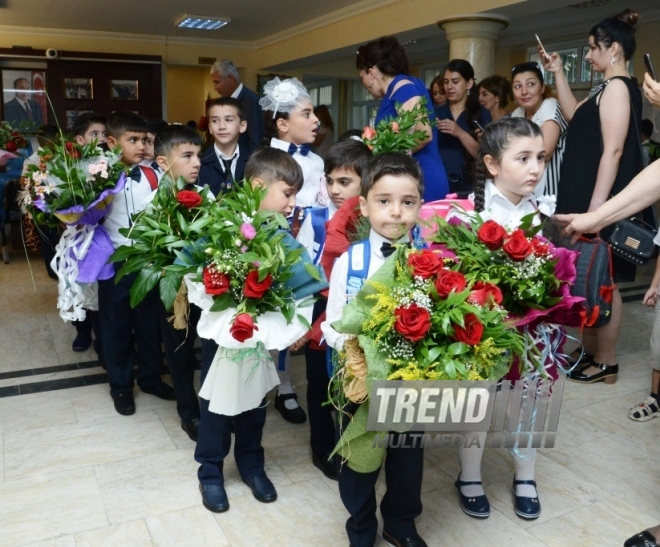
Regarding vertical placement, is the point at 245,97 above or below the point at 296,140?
above

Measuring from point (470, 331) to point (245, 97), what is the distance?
324 centimetres

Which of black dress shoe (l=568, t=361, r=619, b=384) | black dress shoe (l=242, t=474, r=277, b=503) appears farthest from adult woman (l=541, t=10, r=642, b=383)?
black dress shoe (l=242, t=474, r=277, b=503)

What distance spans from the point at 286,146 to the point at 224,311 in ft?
4.04

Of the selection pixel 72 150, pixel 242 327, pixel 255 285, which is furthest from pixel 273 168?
pixel 72 150

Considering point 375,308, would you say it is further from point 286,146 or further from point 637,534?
point 286,146

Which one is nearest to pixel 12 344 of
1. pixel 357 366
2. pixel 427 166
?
pixel 427 166

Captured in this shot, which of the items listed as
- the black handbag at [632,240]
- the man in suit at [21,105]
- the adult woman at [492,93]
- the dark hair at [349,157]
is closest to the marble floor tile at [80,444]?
the dark hair at [349,157]

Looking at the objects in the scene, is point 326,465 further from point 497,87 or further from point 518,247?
point 497,87

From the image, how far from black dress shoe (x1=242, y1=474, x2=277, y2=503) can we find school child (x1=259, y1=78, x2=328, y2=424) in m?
0.65

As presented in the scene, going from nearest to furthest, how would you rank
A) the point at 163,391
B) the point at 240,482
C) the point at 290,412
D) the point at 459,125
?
the point at 240,482
the point at 290,412
the point at 163,391
the point at 459,125

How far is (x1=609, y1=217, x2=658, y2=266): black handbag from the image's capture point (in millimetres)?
Result: 2492

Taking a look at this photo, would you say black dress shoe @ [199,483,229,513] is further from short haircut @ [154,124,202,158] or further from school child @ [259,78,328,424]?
short haircut @ [154,124,202,158]

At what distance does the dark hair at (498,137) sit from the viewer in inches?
88.6

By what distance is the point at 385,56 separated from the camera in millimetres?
3260
